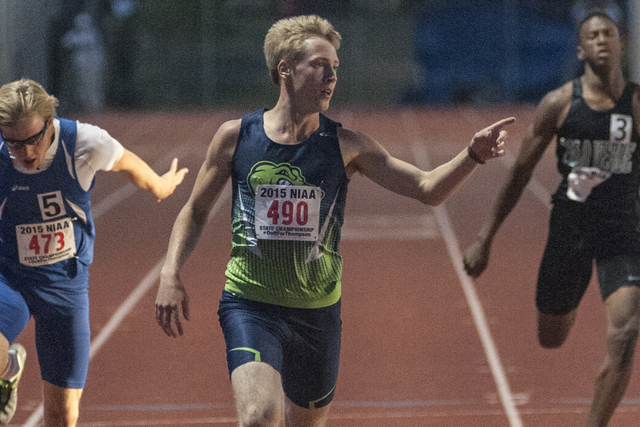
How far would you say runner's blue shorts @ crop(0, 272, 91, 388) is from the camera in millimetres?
3879

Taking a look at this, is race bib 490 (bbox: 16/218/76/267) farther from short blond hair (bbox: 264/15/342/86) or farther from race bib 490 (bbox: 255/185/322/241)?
short blond hair (bbox: 264/15/342/86)

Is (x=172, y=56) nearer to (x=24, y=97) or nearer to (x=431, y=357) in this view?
(x=431, y=357)

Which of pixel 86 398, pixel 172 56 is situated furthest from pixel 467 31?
pixel 86 398

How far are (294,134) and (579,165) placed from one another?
178cm

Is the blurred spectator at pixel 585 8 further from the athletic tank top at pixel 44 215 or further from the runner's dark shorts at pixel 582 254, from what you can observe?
the athletic tank top at pixel 44 215

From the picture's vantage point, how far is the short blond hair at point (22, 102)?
358 centimetres

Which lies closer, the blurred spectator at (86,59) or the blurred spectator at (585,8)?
the blurred spectator at (86,59)

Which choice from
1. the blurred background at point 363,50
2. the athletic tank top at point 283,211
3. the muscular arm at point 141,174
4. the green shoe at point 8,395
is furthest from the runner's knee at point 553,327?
the blurred background at point 363,50

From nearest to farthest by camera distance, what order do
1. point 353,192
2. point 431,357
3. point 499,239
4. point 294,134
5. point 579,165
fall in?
point 294,134
point 579,165
point 431,357
point 499,239
point 353,192

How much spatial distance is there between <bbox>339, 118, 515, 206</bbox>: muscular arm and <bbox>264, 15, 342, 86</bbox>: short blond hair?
344 millimetres

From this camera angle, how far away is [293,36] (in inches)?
130

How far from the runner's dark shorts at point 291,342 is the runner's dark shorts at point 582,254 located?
1577 mm

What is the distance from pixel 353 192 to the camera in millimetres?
13695

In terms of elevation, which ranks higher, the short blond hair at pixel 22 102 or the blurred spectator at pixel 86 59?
the short blond hair at pixel 22 102
